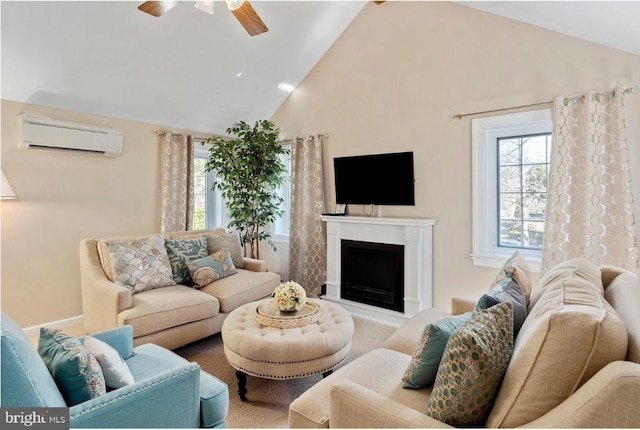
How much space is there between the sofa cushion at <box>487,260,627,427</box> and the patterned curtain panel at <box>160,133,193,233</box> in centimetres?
405

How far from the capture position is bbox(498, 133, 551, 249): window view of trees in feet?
10.3

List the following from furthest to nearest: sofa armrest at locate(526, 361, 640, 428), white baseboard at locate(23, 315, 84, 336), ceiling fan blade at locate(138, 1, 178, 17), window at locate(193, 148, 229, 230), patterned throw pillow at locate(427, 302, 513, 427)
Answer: window at locate(193, 148, 229, 230) < white baseboard at locate(23, 315, 84, 336) < ceiling fan blade at locate(138, 1, 178, 17) < patterned throw pillow at locate(427, 302, 513, 427) < sofa armrest at locate(526, 361, 640, 428)

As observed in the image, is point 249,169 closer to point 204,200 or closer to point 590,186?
point 204,200

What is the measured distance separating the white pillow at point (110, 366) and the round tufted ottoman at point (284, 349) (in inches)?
28.5

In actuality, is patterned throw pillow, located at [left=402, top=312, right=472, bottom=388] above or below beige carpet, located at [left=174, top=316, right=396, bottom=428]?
above

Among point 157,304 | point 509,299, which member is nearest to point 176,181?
point 157,304

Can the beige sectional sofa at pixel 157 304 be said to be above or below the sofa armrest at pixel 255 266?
below

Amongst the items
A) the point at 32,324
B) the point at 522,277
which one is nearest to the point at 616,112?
the point at 522,277

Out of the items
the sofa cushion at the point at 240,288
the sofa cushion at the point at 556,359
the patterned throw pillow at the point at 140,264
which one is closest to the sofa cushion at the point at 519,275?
the sofa cushion at the point at 556,359

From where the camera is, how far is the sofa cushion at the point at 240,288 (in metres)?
3.09

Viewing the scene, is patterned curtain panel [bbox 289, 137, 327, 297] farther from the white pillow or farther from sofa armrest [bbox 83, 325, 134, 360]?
the white pillow

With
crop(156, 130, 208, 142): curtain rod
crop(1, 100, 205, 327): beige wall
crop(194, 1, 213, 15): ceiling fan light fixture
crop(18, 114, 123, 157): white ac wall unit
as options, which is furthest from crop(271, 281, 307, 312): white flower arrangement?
crop(156, 130, 208, 142): curtain rod

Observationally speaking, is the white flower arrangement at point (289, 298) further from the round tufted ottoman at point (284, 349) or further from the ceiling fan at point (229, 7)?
the ceiling fan at point (229, 7)

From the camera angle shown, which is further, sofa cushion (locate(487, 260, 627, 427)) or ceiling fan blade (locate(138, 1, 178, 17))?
ceiling fan blade (locate(138, 1, 178, 17))
